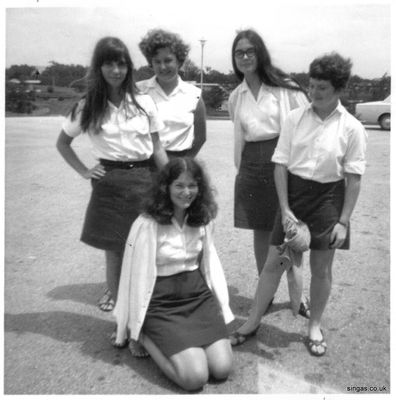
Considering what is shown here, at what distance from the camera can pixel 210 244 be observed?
2756 mm

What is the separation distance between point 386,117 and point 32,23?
33.7 ft

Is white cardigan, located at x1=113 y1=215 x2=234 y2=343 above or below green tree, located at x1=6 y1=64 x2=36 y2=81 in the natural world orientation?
below

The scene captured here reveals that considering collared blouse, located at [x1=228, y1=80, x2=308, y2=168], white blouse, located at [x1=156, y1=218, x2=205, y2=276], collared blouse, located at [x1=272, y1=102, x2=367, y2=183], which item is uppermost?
collared blouse, located at [x1=228, y1=80, x2=308, y2=168]

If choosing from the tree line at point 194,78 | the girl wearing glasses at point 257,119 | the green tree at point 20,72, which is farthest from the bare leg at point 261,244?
the green tree at point 20,72

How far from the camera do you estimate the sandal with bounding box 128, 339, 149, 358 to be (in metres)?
2.66

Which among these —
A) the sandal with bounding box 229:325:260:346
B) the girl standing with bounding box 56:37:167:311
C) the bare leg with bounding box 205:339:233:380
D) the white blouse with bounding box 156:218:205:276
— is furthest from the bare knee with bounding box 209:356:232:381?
the girl standing with bounding box 56:37:167:311

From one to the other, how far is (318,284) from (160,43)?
159cm

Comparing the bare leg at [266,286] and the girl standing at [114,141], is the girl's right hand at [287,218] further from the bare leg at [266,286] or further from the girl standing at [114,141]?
the girl standing at [114,141]

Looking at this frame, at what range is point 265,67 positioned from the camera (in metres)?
2.88

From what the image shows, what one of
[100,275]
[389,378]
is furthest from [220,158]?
[389,378]

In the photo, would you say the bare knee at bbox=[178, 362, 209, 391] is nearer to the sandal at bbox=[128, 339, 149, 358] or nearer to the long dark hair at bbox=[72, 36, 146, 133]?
the sandal at bbox=[128, 339, 149, 358]

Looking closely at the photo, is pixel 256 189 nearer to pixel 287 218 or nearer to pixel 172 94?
pixel 287 218

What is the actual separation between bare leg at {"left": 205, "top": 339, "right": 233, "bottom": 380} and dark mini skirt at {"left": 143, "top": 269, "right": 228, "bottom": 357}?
45 millimetres
